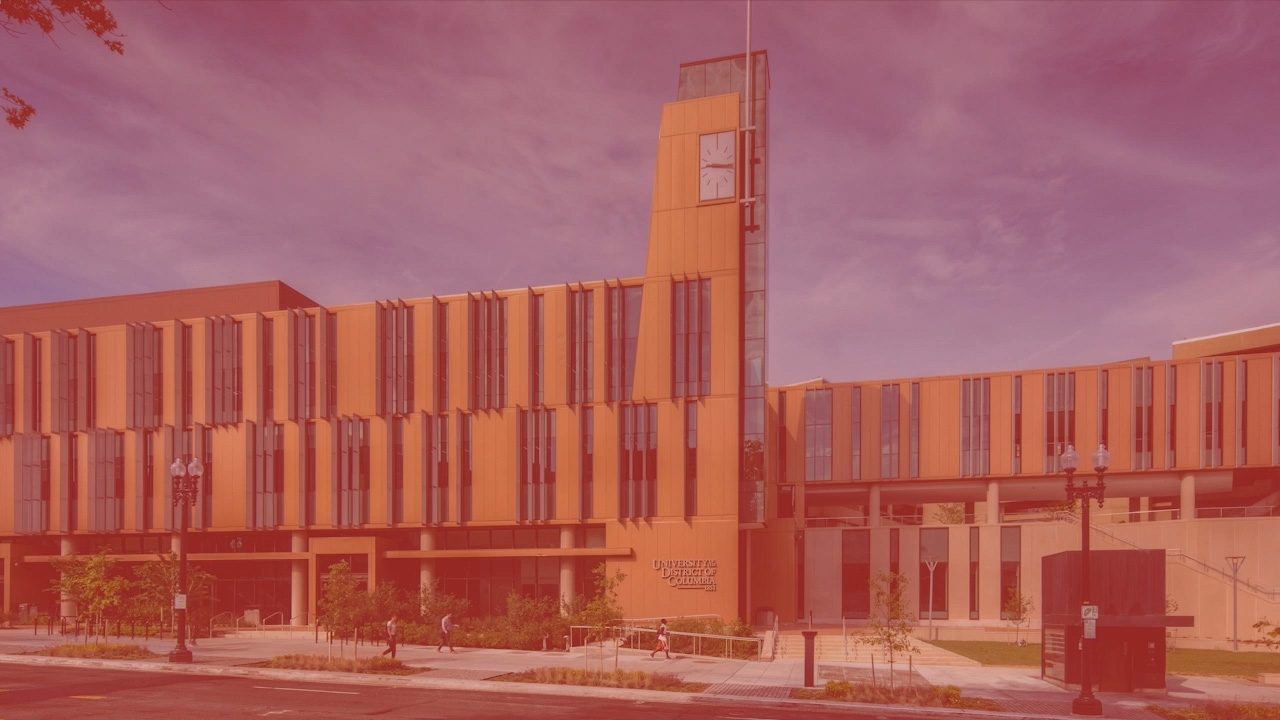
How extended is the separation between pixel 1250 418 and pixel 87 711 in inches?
2224

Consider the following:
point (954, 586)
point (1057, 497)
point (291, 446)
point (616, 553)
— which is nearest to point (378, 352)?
point (291, 446)

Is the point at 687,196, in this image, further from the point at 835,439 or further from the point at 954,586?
the point at 954,586

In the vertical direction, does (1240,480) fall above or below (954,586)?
above

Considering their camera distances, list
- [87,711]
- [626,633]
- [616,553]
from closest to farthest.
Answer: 1. [87,711]
2. [626,633]
3. [616,553]

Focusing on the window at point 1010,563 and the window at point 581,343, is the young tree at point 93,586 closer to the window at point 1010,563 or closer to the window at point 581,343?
the window at point 581,343

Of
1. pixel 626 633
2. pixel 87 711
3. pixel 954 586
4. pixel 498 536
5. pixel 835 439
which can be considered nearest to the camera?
pixel 87 711

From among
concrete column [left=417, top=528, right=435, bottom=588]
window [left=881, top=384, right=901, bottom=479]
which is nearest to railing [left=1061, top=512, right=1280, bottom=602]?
window [left=881, top=384, right=901, bottom=479]

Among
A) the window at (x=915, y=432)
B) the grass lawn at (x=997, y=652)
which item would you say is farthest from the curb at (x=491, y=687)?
the window at (x=915, y=432)

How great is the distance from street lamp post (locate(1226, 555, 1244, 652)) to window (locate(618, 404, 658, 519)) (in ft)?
97.7

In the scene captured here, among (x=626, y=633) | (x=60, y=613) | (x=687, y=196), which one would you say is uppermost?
(x=687, y=196)

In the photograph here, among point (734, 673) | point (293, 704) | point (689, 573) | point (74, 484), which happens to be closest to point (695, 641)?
point (734, 673)

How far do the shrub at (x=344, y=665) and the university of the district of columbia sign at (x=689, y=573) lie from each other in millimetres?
17373

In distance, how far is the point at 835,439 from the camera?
56812mm

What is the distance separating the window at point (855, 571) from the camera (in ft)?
179
